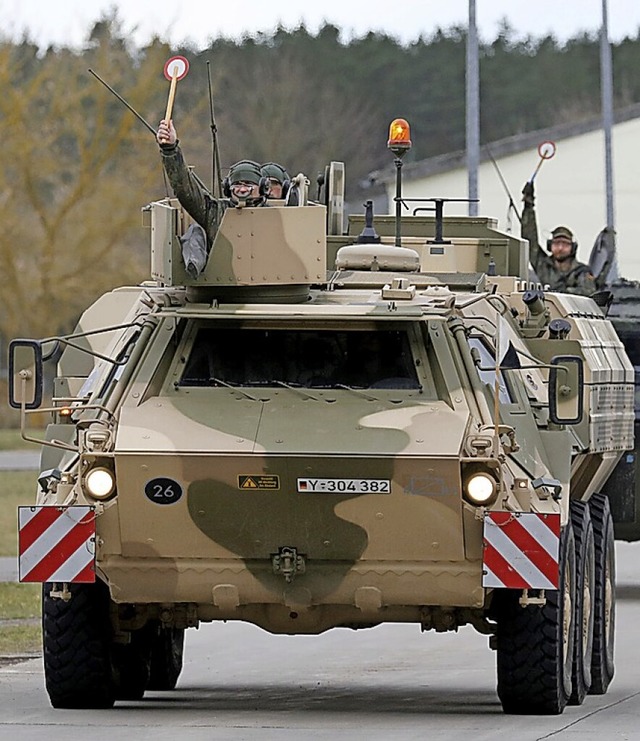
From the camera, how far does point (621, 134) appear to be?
47438mm

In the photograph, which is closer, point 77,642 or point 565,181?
point 77,642

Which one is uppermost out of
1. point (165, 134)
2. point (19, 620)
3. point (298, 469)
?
point (165, 134)

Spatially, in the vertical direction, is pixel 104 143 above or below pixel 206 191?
above

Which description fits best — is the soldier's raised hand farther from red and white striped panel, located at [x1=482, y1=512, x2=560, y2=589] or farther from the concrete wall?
the concrete wall

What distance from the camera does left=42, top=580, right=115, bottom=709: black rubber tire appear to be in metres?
11.4

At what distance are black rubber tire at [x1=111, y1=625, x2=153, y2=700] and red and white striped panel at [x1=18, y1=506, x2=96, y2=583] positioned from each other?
1.33 metres

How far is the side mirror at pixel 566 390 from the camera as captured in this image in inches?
441

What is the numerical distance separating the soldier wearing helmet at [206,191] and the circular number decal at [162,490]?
143 cm

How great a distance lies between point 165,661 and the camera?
12992mm

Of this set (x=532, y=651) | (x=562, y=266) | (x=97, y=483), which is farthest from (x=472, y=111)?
A: (x=97, y=483)

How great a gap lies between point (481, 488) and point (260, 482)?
1.04m

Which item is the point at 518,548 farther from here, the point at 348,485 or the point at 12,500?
the point at 12,500

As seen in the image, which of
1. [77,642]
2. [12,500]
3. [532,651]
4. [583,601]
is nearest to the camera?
[532,651]

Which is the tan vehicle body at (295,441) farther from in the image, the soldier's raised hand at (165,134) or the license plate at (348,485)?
the soldier's raised hand at (165,134)
